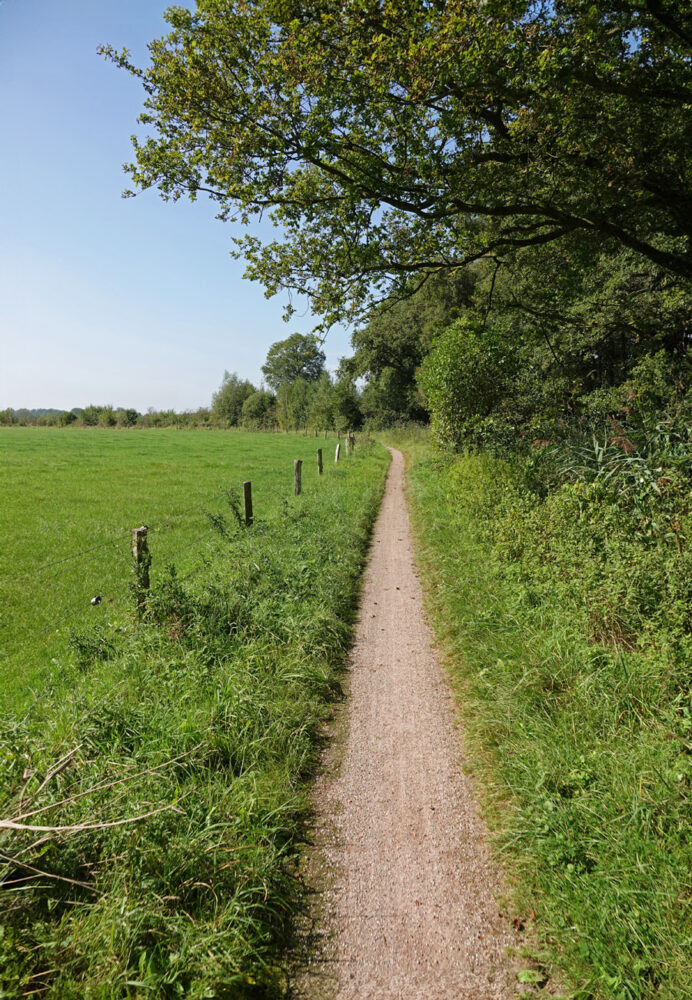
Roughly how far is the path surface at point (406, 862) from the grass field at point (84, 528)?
10.1 feet

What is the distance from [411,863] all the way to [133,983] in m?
1.67

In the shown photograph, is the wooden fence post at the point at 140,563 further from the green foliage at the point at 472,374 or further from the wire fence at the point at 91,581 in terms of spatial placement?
the green foliage at the point at 472,374

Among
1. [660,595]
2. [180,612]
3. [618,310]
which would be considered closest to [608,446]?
[660,595]

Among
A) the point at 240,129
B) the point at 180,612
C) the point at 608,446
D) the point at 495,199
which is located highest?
the point at 240,129

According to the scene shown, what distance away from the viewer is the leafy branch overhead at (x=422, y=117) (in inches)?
225

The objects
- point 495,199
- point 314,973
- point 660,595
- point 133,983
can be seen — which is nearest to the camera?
point 133,983

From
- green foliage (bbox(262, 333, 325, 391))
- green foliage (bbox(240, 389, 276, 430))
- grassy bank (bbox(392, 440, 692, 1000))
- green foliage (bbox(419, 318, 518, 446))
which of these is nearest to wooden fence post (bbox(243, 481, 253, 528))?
grassy bank (bbox(392, 440, 692, 1000))

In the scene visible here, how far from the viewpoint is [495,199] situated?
785 centimetres

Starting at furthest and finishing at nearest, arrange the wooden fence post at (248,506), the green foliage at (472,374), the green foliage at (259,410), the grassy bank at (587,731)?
the green foliage at (259,410), the green foliage at (472,374), the wooden fence post at (248,506), the grassy bank at (587,731)

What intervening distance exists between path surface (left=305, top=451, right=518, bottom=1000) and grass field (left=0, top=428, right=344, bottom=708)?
3076 millimetres

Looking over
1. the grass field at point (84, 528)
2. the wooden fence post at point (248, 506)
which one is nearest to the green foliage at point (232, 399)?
the grass field at point (84, 528)

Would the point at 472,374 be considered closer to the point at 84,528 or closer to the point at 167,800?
the point at 84,528

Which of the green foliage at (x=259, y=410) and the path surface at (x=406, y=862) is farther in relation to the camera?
the green foliage at (x=259, y=410)

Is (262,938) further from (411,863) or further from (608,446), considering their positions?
(608,446)
